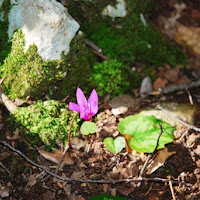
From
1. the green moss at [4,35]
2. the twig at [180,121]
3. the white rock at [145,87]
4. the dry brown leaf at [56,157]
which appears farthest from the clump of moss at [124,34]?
the dry brown leaf at [56,157]

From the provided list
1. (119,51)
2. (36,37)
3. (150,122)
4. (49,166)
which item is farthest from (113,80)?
(49,166)

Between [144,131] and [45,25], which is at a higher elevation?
[45,25]

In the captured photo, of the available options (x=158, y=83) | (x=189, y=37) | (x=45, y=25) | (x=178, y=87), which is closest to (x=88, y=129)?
(x=45, y=25)

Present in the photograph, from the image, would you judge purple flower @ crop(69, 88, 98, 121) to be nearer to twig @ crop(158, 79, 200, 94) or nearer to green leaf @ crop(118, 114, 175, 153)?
green leaf @ crop(118, 114, 175, 153)

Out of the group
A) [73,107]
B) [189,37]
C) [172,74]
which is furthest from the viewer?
[189,37]

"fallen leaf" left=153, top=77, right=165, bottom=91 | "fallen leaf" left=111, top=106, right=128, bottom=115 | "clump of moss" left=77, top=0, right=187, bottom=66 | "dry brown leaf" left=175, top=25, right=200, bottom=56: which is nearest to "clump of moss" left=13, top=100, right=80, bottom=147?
"fallen leaf" left=111, top=106, right=128, bottom=115

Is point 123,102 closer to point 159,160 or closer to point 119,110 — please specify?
point 119,110

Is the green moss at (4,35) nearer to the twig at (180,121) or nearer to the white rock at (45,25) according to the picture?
the white rock at (45,25)

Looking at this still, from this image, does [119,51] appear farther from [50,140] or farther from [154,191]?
[154,191]
